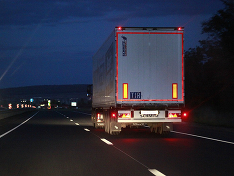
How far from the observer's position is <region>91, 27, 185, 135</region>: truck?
18406 mm

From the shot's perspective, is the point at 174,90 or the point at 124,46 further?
the point at 174,90

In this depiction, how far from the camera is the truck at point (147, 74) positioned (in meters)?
18.4

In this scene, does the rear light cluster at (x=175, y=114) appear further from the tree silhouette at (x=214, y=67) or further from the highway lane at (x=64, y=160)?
the tree silhouette at (x=214, y=67)

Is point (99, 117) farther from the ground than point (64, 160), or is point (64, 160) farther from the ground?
point (99, 117)

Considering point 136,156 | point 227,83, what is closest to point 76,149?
point 136,156

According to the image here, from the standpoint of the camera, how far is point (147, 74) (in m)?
18.6

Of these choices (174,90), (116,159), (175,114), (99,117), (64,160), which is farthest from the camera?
(99,117)

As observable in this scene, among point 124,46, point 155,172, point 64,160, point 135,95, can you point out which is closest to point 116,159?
point 64,160

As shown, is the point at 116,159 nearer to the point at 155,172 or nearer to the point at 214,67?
the point at 155,172

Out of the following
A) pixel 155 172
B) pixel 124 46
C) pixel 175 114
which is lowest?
pixel 155 172

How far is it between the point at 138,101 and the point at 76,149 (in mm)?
4934

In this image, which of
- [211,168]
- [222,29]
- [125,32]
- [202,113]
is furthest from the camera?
[202,113]

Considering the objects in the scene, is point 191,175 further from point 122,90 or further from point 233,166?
point 122,90

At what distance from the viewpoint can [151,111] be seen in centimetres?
1895
